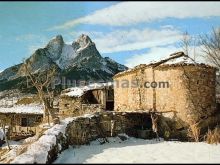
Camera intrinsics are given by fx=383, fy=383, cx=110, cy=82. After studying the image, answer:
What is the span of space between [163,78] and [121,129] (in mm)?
3703

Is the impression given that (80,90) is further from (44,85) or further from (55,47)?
(55,47)

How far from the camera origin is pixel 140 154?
1312 cm

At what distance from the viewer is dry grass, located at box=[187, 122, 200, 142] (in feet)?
61.6

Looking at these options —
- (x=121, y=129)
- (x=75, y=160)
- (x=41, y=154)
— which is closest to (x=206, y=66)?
(x=121, y=129)

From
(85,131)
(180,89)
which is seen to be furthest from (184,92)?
(85,131)

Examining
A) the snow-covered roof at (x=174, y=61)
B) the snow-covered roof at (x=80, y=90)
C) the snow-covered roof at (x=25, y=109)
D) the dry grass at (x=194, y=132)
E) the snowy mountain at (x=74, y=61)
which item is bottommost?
the dry grass at (x=194, y=132)

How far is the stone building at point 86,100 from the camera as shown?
31547 millimetres

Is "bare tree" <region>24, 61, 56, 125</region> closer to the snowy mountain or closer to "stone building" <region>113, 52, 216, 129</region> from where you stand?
"stone building" <region>113, 52, 216, 129</region>

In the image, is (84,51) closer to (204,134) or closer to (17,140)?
(17,140)

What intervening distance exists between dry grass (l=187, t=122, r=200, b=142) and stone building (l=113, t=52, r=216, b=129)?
37 centimetres

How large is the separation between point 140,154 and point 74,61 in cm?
7642

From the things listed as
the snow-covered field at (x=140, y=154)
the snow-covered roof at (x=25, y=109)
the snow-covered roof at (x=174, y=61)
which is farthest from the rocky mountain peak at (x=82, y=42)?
the snow-covered field at (x=140, y=154)

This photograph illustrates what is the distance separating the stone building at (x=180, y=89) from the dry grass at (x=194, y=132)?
1.21 feet

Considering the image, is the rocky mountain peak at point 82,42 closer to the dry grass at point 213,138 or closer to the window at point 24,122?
the window at point 24,122
